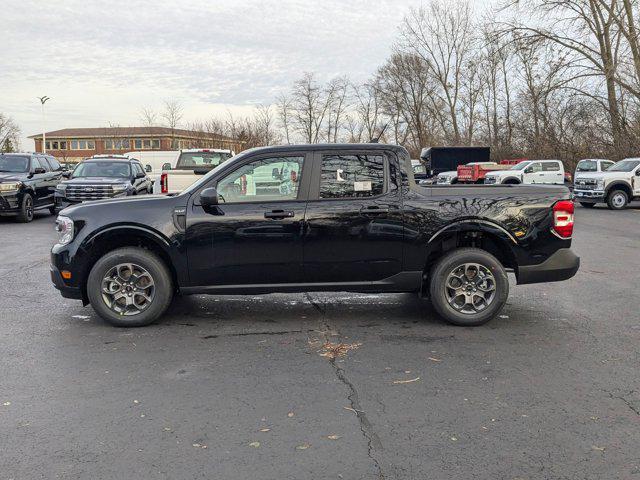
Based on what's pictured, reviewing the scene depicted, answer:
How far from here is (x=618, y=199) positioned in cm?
2239

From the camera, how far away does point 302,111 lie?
229 feet

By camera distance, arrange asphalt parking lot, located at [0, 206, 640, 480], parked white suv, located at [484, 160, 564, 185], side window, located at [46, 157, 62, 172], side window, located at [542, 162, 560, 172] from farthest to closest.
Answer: side window, located at [542, 162, 560, 172] → parked white suv, located at [484, 160, 564, 185] → side window, located at [46, 157, 62, 172] → asphalt parking lot, located at [0, 206, 640, 480]

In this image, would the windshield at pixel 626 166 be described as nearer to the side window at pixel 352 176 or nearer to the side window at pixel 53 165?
the side window at pixel 352 176

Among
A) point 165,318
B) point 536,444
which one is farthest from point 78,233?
point 536,444

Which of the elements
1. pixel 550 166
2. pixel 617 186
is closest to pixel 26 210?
pixel 617 186

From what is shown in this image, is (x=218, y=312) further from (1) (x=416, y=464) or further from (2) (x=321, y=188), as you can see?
(1) (x=416, y=464)

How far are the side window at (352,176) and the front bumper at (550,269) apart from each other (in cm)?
169

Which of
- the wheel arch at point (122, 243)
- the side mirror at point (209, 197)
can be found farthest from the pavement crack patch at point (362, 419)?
the wheel arch at point (122, 243)

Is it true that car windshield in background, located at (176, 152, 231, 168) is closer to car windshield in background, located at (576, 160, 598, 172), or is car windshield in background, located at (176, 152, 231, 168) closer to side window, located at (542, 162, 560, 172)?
car windshield in background, located at (576, 160, 598, 172)

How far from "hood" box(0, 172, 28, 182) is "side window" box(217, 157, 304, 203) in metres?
12.9

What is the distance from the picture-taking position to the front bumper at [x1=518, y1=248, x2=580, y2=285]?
5.99 metres

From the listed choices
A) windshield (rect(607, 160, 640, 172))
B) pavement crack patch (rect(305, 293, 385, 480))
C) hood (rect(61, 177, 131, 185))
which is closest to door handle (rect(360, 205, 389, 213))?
pavement crack patch (rect(305, 293, 385, 480))

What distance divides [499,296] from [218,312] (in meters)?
2.98

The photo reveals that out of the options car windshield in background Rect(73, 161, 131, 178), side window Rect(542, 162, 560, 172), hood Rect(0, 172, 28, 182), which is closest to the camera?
hood Rect(0, 172, 28, 182)
